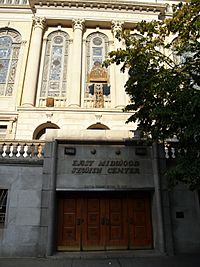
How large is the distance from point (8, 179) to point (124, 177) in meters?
4.78

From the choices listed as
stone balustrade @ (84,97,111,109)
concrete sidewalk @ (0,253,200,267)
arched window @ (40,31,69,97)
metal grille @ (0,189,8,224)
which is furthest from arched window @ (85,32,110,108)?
concrete sidewalk @ (0,253,200,267)

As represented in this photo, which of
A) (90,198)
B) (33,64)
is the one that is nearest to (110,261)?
(90,198)

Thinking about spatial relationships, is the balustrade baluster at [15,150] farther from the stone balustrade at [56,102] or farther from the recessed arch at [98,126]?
the stone balustrade at [56,102]

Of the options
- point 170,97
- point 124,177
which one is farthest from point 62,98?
point 170,97

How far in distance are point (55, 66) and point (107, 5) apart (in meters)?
7.46

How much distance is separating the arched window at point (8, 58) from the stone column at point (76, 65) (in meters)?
4.71

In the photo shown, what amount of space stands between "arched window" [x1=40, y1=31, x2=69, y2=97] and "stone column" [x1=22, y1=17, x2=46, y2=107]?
2.59 ft

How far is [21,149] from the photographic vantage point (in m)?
11.1

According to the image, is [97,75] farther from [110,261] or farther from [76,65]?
[110,261]

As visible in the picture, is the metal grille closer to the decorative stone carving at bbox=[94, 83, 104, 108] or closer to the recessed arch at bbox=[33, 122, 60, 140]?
the recessed arch at bbox=[33, 122, 60, 140]

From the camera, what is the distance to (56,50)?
21656 millimetres

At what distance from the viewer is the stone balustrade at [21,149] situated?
1088 centimetres

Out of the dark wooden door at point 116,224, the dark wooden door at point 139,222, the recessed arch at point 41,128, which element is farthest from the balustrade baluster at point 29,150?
the recessed arch at point 41,128

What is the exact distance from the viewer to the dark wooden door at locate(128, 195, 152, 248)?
→ 10.5 m
